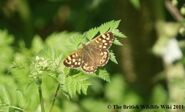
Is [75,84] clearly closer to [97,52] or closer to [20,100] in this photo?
[97,52]

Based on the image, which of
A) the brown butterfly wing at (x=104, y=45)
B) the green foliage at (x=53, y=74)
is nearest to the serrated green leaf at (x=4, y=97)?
the green foliage at (x=53, y=74)

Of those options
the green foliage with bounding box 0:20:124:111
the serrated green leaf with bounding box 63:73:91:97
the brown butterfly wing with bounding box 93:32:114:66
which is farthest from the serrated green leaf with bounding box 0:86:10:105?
the brown butterfly wing with bounding box 93:32:114:66

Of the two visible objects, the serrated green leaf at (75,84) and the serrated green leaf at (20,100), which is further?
the serrated green leaf at (20,100)

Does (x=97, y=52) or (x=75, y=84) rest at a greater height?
(x=97, y=52)

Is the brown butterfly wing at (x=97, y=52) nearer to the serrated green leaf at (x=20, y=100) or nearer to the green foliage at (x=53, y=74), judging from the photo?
the green foliage at (x=53, y=74)

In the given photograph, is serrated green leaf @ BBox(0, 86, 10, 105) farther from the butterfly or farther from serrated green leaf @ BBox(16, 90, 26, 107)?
the butterfly

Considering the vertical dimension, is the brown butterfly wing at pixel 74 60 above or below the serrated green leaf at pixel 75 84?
above

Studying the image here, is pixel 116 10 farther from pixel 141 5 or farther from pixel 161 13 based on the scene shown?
pixel 161 13

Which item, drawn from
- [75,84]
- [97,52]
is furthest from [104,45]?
[75,84]

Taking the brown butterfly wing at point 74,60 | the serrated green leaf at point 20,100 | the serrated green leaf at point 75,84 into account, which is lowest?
the serrated green leaf at point 20,100
